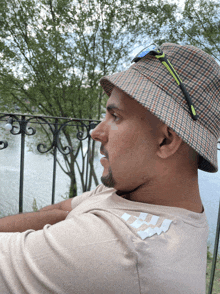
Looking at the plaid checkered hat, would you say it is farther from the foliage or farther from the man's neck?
the foliage

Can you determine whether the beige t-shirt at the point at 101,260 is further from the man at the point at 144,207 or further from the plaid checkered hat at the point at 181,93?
the plaid checkered hat at the point at 181,93

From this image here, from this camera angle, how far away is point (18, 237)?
36.3 inches

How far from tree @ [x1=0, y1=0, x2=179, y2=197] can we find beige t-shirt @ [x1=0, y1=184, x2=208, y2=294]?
769 centimetres

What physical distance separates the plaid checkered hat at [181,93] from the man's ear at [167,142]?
0.26 feet

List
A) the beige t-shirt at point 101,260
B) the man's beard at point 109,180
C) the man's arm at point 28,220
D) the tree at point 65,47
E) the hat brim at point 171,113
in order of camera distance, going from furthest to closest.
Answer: the tree at point 65,47 → the man's arm at point 28,220 → the man's beard at point 109,180 → the hat brim at point 171,113 → the beige t-shirt at point 101,260

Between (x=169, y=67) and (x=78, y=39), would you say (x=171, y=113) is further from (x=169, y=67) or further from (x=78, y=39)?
(x=78, y=39)

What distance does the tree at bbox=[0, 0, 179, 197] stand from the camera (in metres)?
8.42

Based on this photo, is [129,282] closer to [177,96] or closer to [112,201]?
[112,201]

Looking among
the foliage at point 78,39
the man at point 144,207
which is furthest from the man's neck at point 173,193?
the foliage at point 78,39

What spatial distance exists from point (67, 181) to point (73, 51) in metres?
5.76

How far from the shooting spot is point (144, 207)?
1.06m

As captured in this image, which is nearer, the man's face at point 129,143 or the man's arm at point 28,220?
the man's face at point 129,143

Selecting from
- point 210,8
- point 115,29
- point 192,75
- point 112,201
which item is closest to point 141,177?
point 112,201

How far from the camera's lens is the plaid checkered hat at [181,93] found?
1.03 meters
